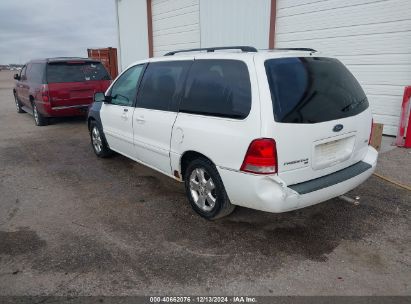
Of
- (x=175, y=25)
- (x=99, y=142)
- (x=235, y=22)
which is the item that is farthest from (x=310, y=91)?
(x=175, y=25)

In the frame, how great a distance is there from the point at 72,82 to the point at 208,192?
6.61m

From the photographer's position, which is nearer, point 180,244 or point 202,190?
point 180,244

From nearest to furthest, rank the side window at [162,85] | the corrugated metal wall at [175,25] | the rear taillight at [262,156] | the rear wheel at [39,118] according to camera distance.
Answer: the rear taillight at [262,156], the side window at [162,85], the rear wheel at [39,118], the corrugated metal wall at [175,25]

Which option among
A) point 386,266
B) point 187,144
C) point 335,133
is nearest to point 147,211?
point 187,144

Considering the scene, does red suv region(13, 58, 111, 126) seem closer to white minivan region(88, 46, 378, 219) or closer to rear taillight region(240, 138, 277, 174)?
white minivan region(88, 46, 378, 219)

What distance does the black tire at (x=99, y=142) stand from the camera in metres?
5.91

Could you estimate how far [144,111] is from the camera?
4.41m

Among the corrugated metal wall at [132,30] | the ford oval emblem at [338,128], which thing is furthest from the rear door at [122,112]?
the corrugated metal wall at [132,30]

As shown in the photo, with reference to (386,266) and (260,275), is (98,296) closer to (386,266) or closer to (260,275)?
(260,275)

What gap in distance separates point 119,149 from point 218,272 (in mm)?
3042

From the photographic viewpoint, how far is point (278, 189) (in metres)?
2.97

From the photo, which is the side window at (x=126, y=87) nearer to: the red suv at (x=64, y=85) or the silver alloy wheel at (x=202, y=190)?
the silver alloy wheel at (x=202, y=190)

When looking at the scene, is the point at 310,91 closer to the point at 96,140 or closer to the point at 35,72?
the point at 96,140

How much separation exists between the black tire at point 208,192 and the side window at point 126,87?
1.60 m
